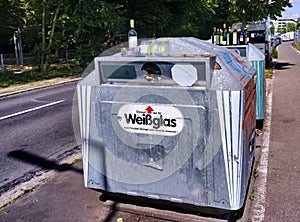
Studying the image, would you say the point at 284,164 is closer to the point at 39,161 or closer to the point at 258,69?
the point at 258,69

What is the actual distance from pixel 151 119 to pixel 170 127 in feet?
0.65

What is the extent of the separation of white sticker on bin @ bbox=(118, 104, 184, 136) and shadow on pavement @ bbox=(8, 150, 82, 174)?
1.96 meters

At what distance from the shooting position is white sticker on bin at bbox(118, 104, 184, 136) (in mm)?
3275

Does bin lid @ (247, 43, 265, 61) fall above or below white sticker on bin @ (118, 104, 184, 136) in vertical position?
above

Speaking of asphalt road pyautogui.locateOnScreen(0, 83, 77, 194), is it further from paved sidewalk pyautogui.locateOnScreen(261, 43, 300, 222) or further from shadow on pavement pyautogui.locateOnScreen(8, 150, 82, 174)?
paved sidewalk pyautogui.locateOnScreen(261, 43, 300, 222)

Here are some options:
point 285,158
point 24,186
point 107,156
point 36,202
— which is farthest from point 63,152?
point 285,158

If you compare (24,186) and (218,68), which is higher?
(218,68)

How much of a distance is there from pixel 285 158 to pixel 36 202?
3643mm

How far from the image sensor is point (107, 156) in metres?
3.68

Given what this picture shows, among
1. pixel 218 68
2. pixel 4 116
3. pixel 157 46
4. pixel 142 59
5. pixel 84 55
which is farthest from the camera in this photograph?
pixel 84 55

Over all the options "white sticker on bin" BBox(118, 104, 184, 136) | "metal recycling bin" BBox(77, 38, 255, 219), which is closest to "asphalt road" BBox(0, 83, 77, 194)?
"metal recycling bin" BBox(77, 38, 255, 219)

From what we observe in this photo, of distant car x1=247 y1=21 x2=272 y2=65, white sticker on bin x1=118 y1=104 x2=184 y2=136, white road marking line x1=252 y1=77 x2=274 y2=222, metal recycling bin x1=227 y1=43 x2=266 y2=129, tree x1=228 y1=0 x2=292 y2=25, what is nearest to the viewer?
white sticker on bin x1=118 y1=104 x2=184 y2=136

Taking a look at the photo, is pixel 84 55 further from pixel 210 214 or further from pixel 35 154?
pixel 210 214

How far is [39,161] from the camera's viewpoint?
18.8 feet
